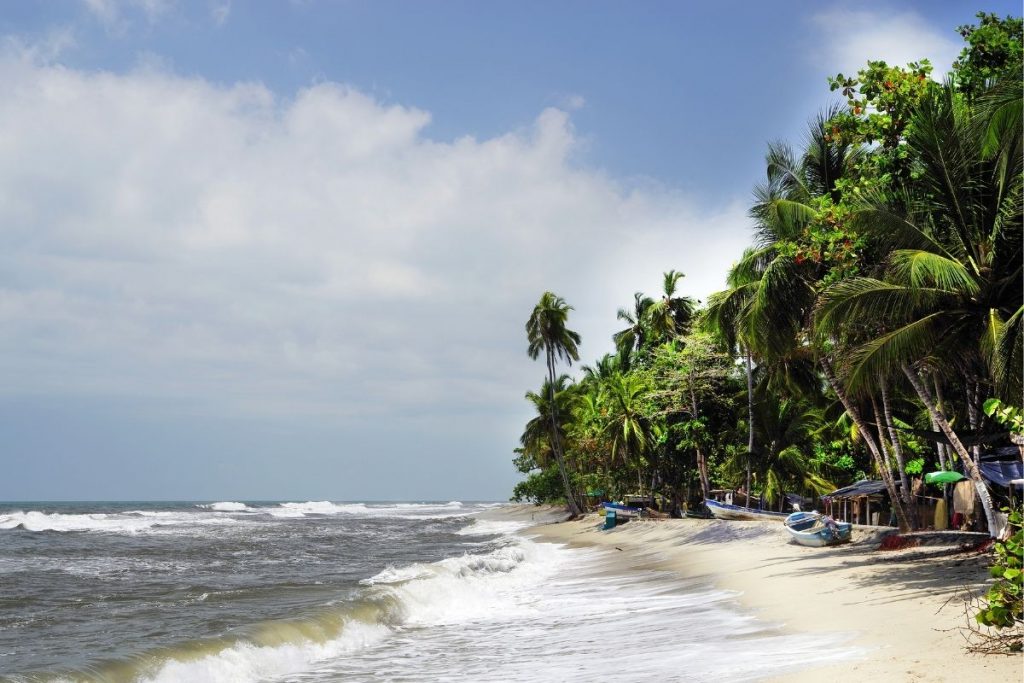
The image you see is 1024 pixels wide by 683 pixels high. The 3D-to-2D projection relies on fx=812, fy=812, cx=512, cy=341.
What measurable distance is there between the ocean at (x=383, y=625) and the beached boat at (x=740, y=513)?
7953mm

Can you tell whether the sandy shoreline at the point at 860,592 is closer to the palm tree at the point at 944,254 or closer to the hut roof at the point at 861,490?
the hut roof at the point at 861,490

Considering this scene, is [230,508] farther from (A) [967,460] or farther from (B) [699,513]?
(A) [967,460]

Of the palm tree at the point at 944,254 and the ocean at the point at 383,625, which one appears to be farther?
the palm tree at the point at 944,254

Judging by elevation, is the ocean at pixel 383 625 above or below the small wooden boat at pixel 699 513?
below

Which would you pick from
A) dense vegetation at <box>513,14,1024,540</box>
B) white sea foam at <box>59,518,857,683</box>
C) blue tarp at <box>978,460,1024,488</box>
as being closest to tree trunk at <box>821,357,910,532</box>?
dense vegetation at <box>513,14,1024,540</box>

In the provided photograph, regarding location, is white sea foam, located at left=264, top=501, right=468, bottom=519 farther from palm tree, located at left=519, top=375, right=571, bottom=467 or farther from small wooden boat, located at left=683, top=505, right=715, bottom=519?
small wooden boat, located at left=683, top=505, right=715, bottom=519

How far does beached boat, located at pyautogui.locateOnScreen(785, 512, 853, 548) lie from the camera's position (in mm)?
20328

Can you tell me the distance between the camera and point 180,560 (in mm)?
27000

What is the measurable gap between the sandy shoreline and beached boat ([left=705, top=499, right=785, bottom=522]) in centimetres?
293

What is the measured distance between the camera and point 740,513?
3083cm

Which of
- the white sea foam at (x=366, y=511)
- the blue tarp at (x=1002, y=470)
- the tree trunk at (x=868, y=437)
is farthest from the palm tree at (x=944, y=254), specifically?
the white sea foam at (x=366, y=511)

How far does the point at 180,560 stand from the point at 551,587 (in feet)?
49.3

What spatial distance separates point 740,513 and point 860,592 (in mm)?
19234

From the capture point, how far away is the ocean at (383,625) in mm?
9164
